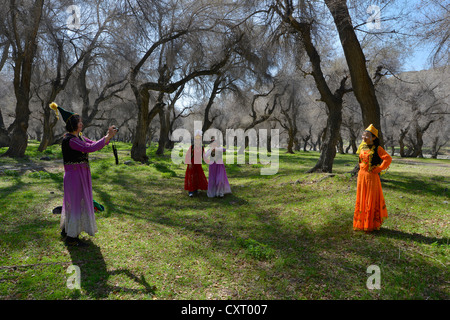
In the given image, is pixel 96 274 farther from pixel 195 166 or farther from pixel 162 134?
pixel 162 134

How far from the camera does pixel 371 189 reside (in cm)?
498

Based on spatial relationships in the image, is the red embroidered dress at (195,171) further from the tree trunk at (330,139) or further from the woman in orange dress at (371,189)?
the woman in orange dress at (371,189)

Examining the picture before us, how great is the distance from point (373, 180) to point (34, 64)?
Answer: 17.8m

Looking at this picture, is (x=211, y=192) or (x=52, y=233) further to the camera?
(x=211, y=192)

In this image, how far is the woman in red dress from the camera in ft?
28.7

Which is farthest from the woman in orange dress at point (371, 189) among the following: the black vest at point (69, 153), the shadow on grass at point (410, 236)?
the black vest at point (69, 153)

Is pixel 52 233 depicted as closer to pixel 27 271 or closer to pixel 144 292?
pixel 27 271

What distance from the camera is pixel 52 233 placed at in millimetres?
4895

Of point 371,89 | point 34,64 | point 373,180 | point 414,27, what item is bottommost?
point 373,180

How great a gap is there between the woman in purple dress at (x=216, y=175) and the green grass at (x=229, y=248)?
1.48ft

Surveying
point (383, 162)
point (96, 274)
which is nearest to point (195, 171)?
point (96, 274)

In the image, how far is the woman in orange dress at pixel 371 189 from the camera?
4.98m

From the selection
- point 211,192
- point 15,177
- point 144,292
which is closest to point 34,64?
point 15,177

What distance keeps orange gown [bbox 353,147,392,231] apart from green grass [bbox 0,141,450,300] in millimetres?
286
